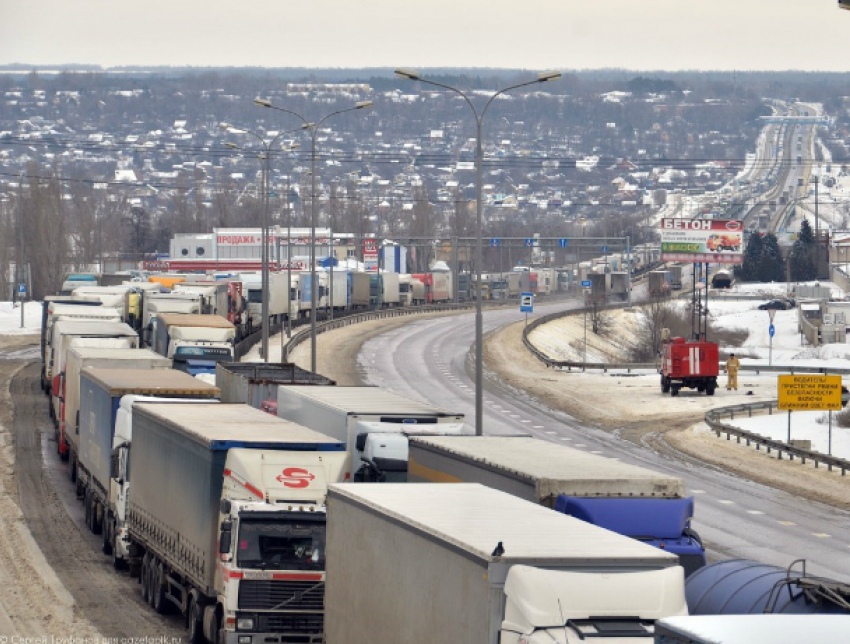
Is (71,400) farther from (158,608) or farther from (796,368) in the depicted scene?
(796,368)

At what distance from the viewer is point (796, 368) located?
217ft

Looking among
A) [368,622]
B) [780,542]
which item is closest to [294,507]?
[368,622]

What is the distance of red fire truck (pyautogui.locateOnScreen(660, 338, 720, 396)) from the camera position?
187 ft

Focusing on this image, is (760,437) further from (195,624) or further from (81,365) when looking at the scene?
(195,624)

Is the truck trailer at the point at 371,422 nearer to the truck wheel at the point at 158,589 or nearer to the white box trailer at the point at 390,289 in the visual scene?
the truck wheel at the point at 158,589

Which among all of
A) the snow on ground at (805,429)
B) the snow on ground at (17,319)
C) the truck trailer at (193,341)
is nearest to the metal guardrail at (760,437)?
the snow on ground at (805,429)

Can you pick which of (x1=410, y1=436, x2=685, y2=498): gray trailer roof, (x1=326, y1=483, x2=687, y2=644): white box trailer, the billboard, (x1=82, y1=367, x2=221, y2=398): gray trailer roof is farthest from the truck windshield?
the billboard

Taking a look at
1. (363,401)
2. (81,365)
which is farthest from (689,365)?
(363,401)

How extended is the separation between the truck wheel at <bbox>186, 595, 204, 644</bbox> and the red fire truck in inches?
1586

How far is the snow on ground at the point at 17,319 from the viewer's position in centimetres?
8706

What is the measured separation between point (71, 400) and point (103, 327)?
9.91 metres

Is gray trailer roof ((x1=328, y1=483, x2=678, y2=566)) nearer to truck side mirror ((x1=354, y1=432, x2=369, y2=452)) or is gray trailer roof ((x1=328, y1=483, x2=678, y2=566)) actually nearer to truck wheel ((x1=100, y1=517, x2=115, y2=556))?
truck side mirror ((x1=354, y1=432, x2=369, y2=452))

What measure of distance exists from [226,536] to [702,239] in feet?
298

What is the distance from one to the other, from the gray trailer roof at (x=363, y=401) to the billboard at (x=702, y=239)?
8081 centimetres
